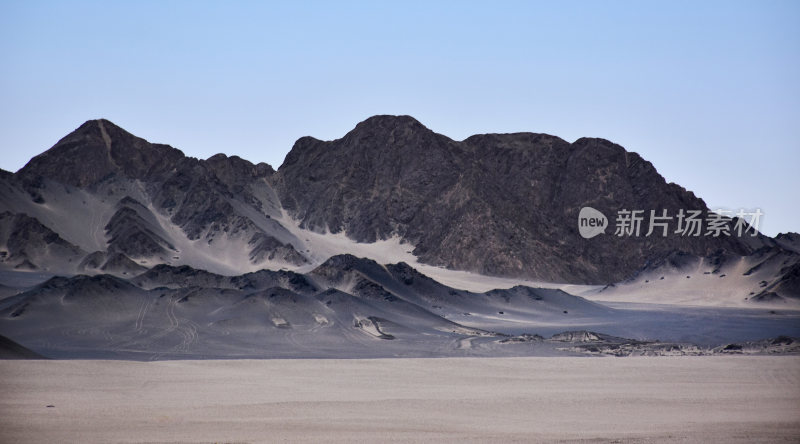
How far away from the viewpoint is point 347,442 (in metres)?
30.0

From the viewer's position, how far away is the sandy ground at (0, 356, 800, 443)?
31.6m

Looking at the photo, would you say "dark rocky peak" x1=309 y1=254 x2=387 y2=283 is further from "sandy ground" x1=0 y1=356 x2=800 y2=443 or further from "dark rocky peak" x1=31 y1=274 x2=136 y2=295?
"sandy ground" x1=0 y1=356 x2=800 y2=443

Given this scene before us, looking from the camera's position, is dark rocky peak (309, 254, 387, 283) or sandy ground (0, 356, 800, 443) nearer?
sandy ground (0, 356, 800, 443)

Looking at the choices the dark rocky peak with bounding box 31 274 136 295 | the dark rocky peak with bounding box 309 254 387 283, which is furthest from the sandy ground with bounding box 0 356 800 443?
the dark rocky peak with bounding box 309 254 387 283

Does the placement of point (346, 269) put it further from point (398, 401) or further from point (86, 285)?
point (398, 401)

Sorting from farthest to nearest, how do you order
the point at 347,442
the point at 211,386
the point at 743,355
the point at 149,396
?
1. the point at 743,355
2. the point at 211,386
3. the point at 149,396
4. the point at 347,442

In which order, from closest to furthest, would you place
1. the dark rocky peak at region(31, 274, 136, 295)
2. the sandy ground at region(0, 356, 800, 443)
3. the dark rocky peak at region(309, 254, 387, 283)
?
the sandy ground at region(0, 356, 800, 443)
the dark rocky peak at region(31, 274, 136, 295)
the dark rocky peak at region(309, 254, 387, 283)

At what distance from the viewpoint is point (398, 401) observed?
40906 millimetres

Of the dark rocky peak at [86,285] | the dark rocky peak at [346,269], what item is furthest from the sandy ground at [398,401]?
the dark rocky peak at [346,269]

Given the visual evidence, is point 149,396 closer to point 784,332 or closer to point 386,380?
point 386,380

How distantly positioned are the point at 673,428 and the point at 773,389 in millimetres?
14750

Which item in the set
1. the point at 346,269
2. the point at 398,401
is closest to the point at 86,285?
the point at 346,269

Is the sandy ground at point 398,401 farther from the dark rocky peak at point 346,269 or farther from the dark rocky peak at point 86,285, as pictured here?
the dark rocky peak at point 346,269

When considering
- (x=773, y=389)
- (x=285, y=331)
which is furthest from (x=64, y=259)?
(x=773, y=389)
